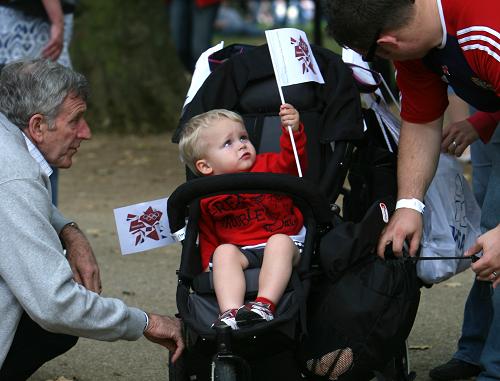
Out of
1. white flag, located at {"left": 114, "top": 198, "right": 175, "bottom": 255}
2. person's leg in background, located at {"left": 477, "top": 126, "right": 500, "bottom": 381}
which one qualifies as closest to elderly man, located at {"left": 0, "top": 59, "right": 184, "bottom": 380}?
white flag, located at {"left": 114, "top": 198, "right": 175, "bottom": 255}

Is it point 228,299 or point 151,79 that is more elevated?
point 228,299

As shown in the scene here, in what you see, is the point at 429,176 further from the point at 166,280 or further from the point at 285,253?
the point at 166,280

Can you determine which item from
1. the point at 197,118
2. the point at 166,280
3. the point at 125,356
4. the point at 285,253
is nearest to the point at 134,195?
the point at 166,280

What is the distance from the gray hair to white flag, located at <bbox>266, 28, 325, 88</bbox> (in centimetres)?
100

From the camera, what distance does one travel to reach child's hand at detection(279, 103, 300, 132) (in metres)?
4.30

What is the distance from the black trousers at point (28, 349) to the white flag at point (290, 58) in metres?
1.40

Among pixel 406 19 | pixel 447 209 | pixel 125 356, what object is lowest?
pixel 125 356

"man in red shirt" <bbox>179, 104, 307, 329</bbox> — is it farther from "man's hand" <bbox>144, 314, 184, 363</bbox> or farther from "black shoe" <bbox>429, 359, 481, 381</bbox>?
"black shoe" <bbox>429, 359, 481, 381</bbox>

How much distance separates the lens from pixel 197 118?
4.37 m

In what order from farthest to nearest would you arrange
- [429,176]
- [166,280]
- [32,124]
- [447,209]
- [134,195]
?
[134,195] < [166,280] < [447,209] < [429,176] < [32,124]

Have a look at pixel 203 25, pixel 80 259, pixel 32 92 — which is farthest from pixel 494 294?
pixel 203 25

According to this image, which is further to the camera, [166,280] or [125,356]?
[166,280]

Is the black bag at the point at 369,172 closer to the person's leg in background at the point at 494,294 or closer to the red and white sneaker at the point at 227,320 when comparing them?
the person's leg in background at the point at 494,294

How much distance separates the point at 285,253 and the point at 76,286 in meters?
0.71
